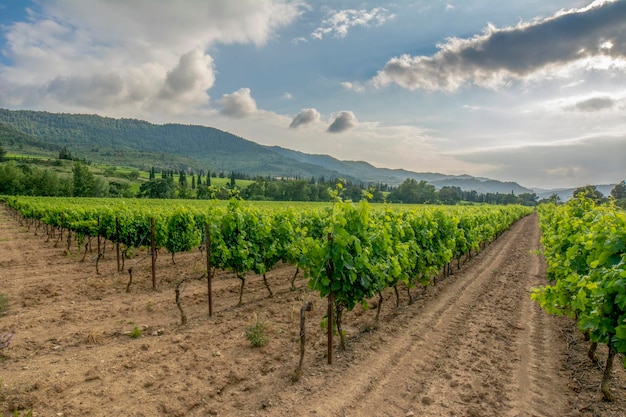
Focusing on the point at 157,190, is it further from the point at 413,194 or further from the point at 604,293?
the point at 604,293

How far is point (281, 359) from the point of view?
240 inches

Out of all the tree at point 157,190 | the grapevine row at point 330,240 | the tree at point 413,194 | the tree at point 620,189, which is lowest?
the tree at point 157,190

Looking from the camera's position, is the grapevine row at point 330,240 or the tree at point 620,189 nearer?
the grapevine row at point 330,240

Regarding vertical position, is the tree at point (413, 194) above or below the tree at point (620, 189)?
below

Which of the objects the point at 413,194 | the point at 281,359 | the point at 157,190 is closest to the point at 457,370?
the point at 281,359

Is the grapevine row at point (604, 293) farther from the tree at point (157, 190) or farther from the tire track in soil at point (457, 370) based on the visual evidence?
the tree at point (157, 190)

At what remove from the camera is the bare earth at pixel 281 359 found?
4.78 m

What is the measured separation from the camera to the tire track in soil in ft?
15.6

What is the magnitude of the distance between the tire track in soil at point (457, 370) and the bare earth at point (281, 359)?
25 mm

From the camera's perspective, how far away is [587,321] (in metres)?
4.59

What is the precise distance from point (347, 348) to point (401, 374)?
4.18ft

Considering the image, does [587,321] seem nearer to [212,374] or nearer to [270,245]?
[212,374]

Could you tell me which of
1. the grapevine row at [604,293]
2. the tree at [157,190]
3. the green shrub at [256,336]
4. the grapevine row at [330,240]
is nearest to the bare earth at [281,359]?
Answer: the green shrub at [256,336]

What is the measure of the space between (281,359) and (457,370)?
122 inches
